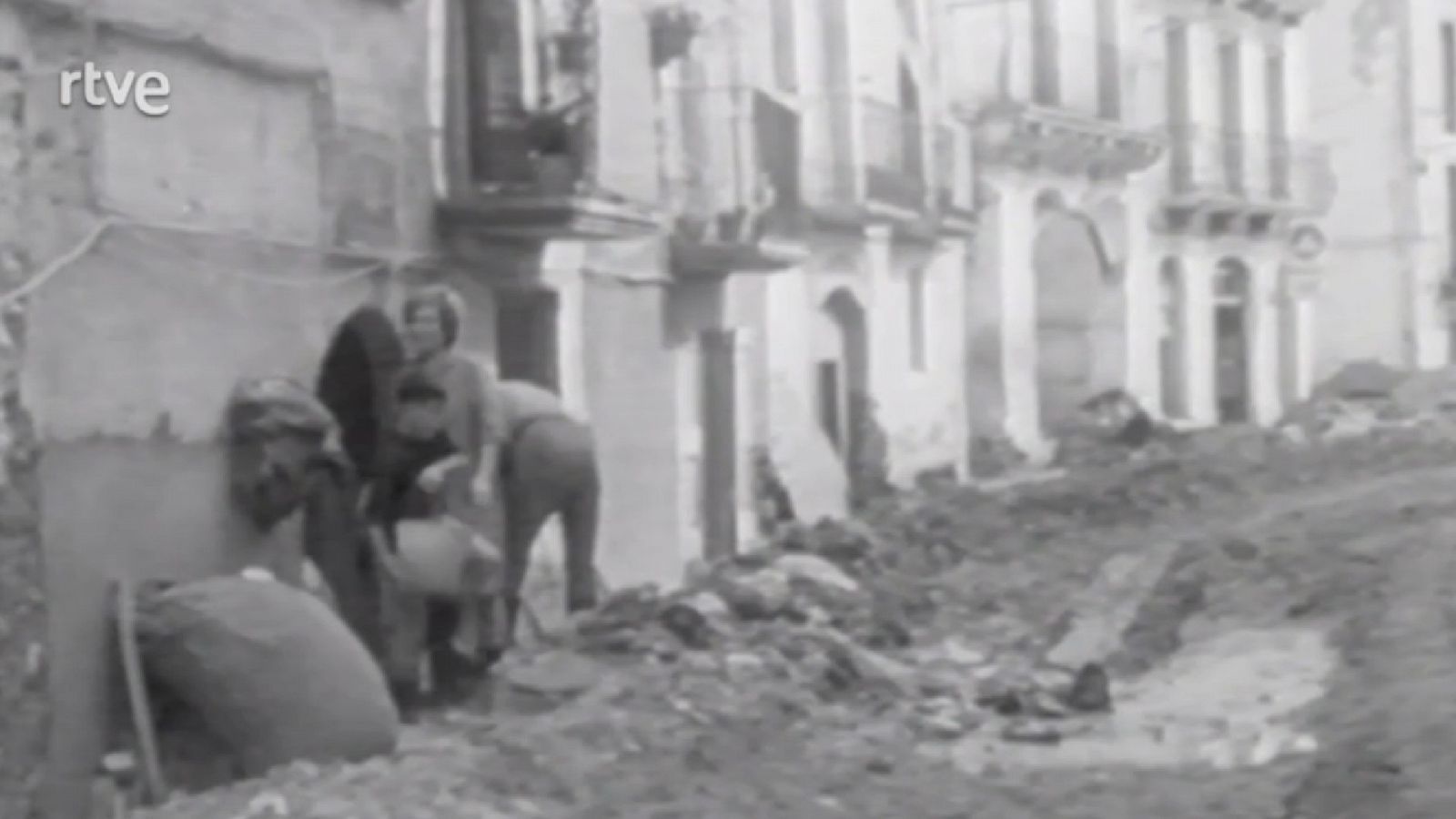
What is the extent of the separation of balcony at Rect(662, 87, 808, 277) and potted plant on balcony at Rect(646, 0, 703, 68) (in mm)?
442

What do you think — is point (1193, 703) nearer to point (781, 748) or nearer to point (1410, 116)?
point (781, 748)

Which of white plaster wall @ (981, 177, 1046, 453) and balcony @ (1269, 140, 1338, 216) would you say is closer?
white plaster wall @ (981, 177, 1046, 453)

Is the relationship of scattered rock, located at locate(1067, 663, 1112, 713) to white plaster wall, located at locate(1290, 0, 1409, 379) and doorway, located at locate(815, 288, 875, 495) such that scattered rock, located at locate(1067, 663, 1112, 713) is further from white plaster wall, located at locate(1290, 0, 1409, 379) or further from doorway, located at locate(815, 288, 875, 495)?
white plaster wall, located at locate(1290, 0, 1409, 379)

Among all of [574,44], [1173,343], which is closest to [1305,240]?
[1173,343]

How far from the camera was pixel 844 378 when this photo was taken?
26781 millimetres

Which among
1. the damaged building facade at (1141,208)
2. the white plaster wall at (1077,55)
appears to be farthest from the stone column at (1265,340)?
the white plaster wall at (1077,55)

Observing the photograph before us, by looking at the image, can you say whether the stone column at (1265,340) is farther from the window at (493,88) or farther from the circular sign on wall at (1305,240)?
the window at (493,88)

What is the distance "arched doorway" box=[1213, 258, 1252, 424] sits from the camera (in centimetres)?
4155

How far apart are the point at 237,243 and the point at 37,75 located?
1.95m

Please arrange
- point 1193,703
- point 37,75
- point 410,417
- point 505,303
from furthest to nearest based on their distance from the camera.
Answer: point 505,303 < point 1193,703 < point 410,417 < point 37,75

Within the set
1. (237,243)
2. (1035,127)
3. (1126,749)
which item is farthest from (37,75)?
(1035,127)

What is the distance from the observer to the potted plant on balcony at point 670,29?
1911 centimetres

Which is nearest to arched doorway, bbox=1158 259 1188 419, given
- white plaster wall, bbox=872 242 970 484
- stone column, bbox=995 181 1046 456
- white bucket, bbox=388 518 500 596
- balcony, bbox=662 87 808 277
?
stone column, bbox=995 181 1046 456

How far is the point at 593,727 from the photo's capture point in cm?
1184
